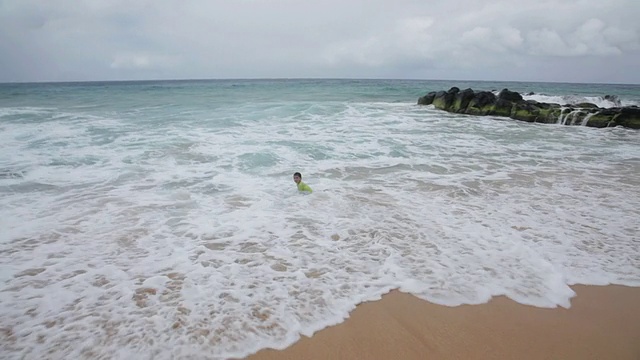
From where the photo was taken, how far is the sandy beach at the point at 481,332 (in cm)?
306

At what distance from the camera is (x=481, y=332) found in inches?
130

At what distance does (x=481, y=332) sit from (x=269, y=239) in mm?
3023

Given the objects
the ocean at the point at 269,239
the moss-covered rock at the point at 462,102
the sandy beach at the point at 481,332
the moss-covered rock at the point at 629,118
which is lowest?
the sandy beach at the point at 481,332

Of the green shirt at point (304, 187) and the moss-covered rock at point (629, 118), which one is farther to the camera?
the moss-covered rock at point (629, 118)

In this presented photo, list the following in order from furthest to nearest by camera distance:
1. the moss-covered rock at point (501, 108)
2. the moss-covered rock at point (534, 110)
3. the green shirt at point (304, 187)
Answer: the moss-covered rock at point (501, 108)
the moss-covered rock at point (534, 110)
the green shirt at point (304, 187)

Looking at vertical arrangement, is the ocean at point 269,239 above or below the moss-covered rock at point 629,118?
below

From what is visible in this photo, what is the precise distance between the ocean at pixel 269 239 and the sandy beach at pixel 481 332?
0.17 metres

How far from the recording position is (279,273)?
4.23m

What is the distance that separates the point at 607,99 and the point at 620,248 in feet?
109

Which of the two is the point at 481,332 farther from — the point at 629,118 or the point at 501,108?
the point at 501,108

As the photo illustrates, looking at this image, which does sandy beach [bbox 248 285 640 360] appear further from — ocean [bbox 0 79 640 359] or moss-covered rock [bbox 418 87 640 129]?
moss-covered rock [bbox 418 87 640 129]

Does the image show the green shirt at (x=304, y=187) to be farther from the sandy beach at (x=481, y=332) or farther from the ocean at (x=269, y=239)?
the sandy beach at (x=481, y=332)

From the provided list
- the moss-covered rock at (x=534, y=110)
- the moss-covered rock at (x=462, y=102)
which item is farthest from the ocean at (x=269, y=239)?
the moss-covered rock at (x=462, y=102)

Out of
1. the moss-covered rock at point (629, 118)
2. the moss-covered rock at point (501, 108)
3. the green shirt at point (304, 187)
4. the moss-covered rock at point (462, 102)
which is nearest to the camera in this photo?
the green shirt at point (304, 187)
